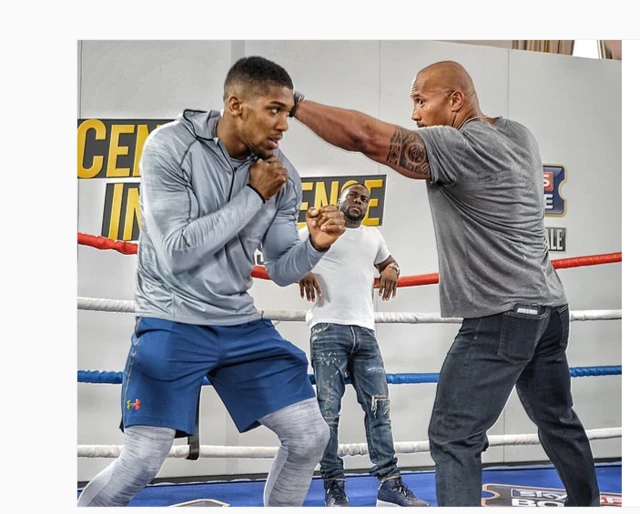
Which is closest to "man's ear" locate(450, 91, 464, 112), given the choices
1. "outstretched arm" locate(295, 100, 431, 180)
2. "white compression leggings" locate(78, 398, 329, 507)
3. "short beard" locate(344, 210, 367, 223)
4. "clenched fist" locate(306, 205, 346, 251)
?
"outstretched arm" locate(295, 100, 431, 180)

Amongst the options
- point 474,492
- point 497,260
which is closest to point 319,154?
point 497,260

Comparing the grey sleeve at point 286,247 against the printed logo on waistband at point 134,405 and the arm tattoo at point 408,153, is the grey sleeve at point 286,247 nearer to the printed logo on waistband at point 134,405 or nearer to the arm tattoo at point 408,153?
the arm tattoo at point 408,153

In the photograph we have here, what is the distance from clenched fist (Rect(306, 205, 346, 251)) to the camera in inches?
85.0

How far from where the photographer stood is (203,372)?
2078mm

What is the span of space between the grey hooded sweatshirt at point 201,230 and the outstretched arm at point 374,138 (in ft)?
0.84

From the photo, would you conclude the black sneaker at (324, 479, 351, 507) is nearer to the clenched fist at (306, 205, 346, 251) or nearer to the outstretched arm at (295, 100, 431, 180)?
the clenched fist at (306, 205, 346, 251)

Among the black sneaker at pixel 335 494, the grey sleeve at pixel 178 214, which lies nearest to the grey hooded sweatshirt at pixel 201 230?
the grey sleeve at pixel 178 214

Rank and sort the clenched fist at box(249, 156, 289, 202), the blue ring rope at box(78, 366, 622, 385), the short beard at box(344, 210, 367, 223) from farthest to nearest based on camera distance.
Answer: the short beard at box(344, 210, 367, 223)
the blue ring rope at box(78, 366, 622, 385)
the clenched fist at box(249, 156, 289, 202)

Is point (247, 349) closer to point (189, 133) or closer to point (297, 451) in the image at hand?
point (297, 451)

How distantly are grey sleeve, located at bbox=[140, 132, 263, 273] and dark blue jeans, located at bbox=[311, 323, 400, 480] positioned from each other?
115 cm

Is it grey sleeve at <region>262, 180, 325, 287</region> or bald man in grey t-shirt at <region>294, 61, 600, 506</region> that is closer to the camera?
bald man in grey t-shirt at <region>294, 61, 600, 506</region>

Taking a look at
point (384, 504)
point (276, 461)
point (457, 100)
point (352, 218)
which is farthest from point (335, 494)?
point (457, 100)

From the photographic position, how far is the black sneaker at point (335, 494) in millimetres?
3067

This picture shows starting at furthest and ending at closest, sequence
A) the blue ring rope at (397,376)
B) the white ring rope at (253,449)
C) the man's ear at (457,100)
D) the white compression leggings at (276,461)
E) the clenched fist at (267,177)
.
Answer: the blue ring rope at (397,376)
the white ring rope at (253,449)
the man's ear at (457,100)
the clenched fist at (267,177)
the white compression leggings at (276,461)
